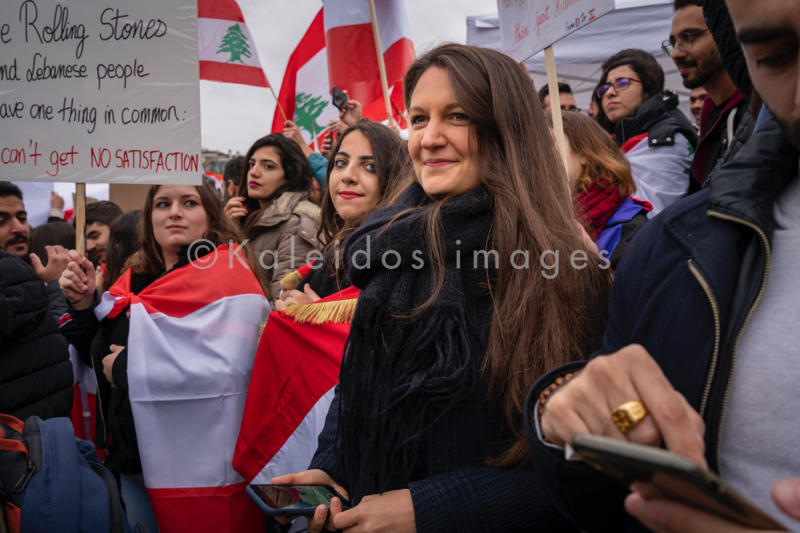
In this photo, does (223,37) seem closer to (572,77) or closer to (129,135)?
(129,135)

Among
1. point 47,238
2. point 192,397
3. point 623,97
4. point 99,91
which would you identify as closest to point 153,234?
point 99,91

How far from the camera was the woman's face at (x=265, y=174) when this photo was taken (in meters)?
4.24

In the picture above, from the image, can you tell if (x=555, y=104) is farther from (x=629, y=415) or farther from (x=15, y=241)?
(x=15, y=241)

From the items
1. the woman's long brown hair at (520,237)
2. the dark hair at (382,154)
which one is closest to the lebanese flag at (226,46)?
the dark hair at (382,154)

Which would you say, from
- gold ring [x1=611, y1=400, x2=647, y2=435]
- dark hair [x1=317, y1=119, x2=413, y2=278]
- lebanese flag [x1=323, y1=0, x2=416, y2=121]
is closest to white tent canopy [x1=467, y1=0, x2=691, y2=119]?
lebanese flag [x1=323, y1=0, x2=416, y2=121]

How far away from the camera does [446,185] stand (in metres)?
1.50

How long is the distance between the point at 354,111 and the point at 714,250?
158 inches

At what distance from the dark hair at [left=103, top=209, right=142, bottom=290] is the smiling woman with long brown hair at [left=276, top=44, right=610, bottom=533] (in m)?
2.86

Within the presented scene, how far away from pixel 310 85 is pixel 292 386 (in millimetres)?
4296

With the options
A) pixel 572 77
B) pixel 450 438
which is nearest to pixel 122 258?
pixel 450 438

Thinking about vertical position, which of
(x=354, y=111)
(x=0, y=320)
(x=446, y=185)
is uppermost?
(x=354, y=111)

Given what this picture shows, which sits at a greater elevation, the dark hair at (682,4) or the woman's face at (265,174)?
the dark hair at (682,4)

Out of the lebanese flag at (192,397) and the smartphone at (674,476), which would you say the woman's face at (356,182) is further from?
the smartphone at (674,476)

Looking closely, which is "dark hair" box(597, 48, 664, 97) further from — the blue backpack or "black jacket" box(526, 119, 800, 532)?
the blue backpack
